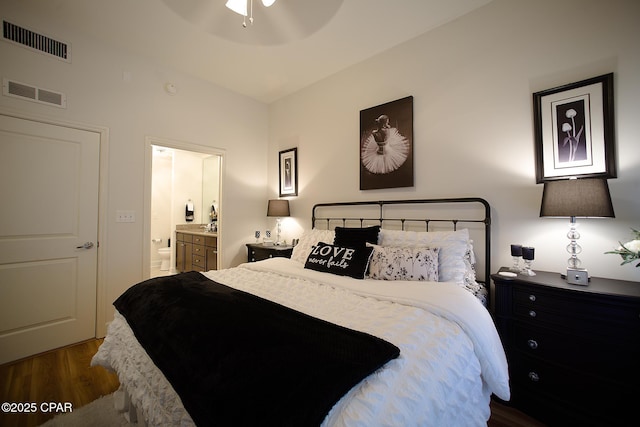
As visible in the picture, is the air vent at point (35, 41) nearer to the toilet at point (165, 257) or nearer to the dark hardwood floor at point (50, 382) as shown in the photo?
the dark hardwood floor at point (50, 382)

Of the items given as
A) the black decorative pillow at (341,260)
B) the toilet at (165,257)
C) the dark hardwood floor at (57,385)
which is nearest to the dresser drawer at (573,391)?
the dark hardwood floor at (57,385)

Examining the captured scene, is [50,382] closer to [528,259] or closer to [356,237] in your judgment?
[356,237]

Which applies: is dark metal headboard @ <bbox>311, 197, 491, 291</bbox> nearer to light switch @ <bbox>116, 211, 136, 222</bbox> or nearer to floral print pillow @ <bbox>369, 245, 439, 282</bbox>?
floral print pillow @ <bbox>369, 245, 439, 282</bbox>

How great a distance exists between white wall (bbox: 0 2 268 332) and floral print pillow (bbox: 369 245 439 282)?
2.34m

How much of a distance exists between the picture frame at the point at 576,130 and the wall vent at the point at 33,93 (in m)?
4.00

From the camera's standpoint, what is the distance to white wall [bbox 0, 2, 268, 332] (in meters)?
2.25

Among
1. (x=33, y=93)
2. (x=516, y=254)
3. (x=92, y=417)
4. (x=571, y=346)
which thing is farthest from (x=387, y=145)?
(x=33, y=93)

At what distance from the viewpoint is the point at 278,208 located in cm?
352

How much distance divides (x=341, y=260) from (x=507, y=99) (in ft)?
5.97

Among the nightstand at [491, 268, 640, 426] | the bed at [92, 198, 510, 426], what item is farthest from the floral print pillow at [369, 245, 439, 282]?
the nightstand at [491, 268, 640, 426]

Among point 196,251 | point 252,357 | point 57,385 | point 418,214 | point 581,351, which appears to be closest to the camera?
point 252,357

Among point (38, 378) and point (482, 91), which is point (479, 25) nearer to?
point (482, 91)

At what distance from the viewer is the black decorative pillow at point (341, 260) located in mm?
1976

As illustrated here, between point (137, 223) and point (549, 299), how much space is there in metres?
3.59
